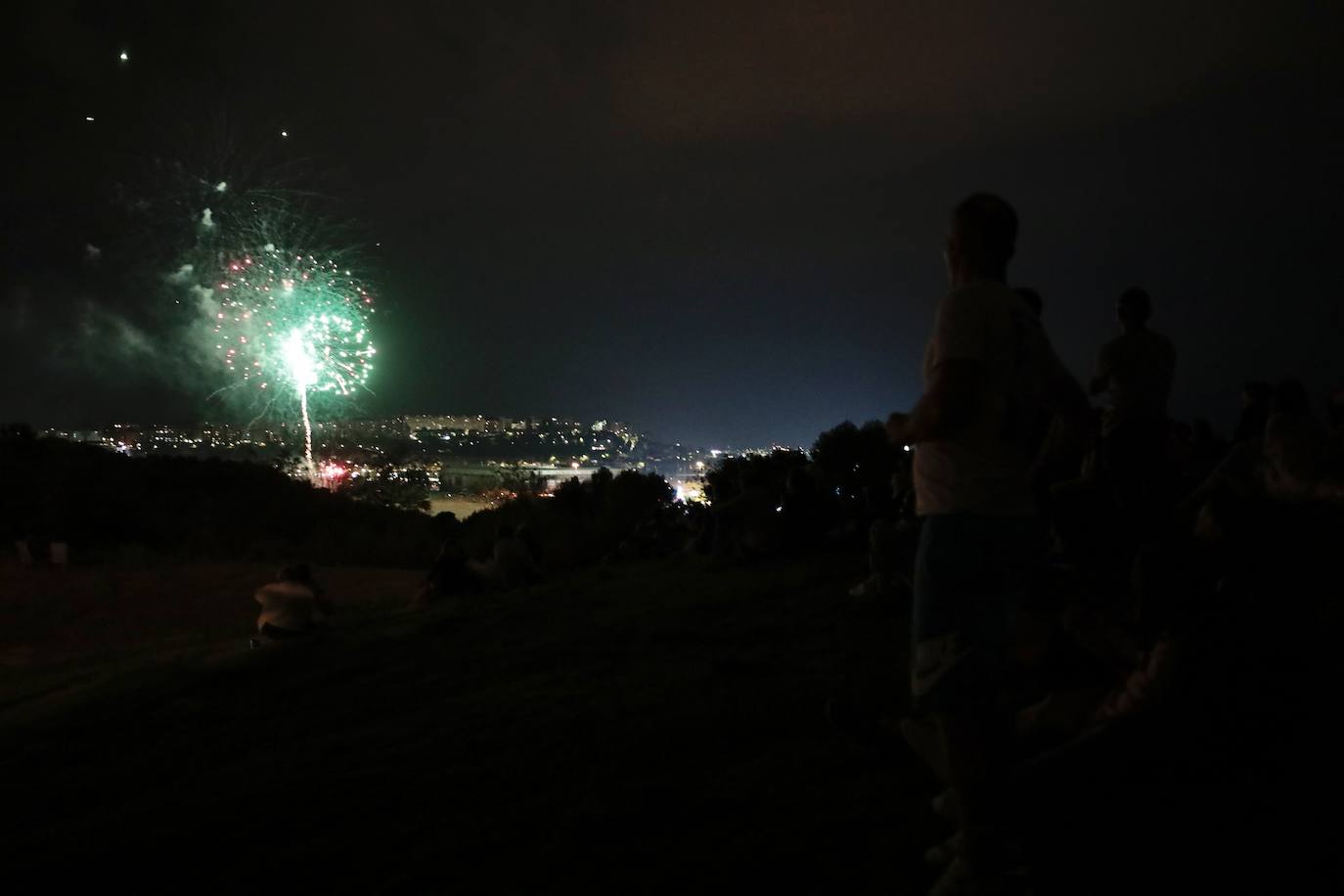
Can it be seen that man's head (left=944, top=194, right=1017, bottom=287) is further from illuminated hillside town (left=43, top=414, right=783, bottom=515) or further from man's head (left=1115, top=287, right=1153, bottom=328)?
illuminated hillside town (left=43, top=414, right=783, bottom=515)

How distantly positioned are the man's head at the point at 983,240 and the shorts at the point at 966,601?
678 millimetres

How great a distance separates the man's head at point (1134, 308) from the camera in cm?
613

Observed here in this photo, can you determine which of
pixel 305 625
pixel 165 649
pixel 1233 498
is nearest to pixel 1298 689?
pixel 1233 498

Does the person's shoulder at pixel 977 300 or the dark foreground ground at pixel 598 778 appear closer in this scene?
the person's shoulder at pixel 977 300

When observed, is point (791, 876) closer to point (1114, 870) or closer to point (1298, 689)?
point (1114, 870)

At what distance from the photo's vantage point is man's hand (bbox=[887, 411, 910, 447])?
2.64 metres

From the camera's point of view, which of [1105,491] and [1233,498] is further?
[1105,491]

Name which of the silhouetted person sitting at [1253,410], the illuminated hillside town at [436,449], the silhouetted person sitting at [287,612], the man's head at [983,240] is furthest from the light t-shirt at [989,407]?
the illuminated hillside town at [436,449]

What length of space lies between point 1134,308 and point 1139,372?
0.39 m

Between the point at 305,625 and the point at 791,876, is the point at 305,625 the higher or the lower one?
the higher one

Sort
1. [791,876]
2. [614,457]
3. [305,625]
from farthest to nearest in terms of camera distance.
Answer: [614,457] → [305,625] → [791,876]

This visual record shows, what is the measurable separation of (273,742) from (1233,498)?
487 centimetres

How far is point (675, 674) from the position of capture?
18.9 feet

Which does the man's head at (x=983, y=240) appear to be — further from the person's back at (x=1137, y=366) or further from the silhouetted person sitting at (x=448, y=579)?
the silhouetted person sitting at (x=448, y=579)
